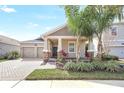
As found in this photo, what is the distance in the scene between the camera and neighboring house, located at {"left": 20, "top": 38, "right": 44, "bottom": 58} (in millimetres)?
36750

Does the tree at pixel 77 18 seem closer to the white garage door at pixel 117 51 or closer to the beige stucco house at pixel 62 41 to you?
the beige stucco house at pixel 62 41

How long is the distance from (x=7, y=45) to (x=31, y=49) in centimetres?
518

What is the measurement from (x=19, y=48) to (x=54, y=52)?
1157 cm

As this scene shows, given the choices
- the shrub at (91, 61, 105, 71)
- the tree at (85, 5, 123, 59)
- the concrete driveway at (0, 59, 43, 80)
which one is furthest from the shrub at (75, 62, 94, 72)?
the tree at (85, 5, 123, 59)

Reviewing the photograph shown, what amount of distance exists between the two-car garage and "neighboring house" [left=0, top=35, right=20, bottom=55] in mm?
1564

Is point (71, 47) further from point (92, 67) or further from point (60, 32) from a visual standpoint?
point (92, 67)

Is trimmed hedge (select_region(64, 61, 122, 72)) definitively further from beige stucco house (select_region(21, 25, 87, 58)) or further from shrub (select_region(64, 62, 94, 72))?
beige stucco house (select_region(21, 25, 87, 58))

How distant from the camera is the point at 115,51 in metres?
32.2

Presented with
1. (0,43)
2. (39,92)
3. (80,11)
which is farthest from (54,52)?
(39,92)

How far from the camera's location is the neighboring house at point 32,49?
36.8m

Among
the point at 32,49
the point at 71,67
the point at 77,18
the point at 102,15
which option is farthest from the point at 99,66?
the point at 32,49

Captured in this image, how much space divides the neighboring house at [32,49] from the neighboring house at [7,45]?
4.84ft

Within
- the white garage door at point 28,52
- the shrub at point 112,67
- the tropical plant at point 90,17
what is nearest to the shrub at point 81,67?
the shrub at point 112,67
